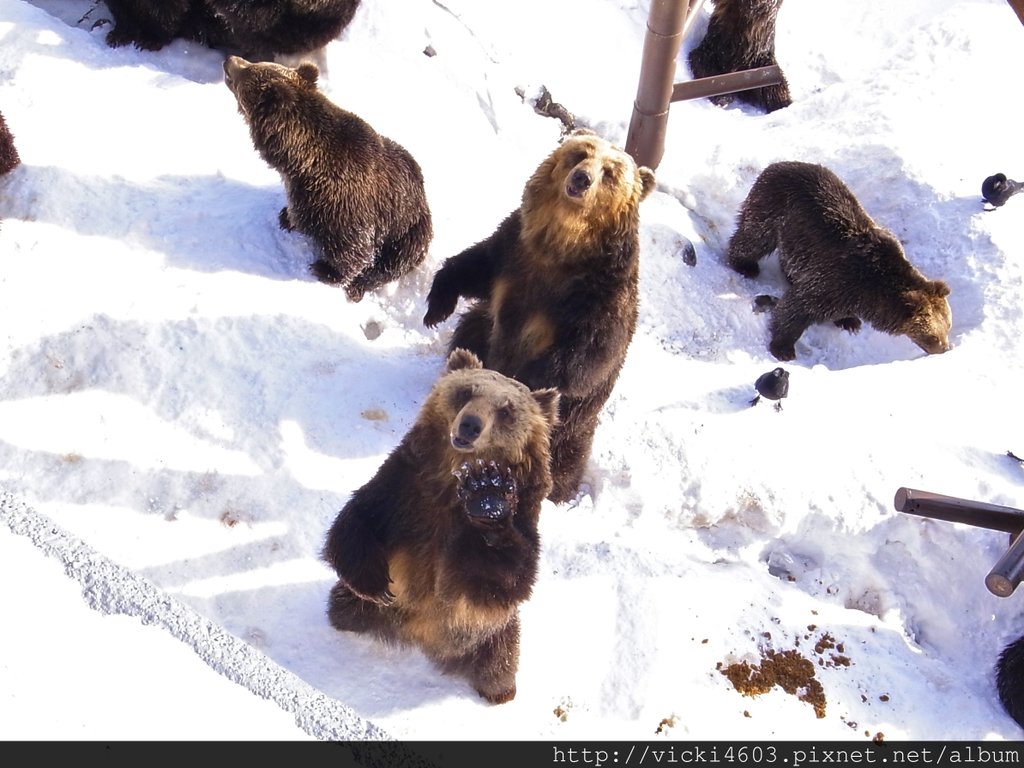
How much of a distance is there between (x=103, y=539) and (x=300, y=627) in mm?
1023

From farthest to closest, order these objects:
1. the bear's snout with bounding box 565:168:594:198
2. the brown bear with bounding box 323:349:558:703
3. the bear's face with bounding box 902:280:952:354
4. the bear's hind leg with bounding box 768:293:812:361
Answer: the bear's hind leg with bounding box 768:293:812:361 → the bear's face with bounding box 902:280:952:354 → the bear's snout with bounding box 565:168:594:198 → the brown bear with bounding box 323:349:558:703

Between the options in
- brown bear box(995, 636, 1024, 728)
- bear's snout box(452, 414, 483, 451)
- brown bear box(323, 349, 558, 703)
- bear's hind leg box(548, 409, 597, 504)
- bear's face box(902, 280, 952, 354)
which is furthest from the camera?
bear's face box(902, 280, 952, 354)

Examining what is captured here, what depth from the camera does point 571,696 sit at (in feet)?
Answer: 14.1

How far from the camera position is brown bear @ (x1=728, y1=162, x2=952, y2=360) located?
266 inches

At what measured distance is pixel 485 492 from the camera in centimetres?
341

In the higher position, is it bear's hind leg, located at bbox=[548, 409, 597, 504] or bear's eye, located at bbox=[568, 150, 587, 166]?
bear's eye, located at bbox=[568, 150, 587, 166]

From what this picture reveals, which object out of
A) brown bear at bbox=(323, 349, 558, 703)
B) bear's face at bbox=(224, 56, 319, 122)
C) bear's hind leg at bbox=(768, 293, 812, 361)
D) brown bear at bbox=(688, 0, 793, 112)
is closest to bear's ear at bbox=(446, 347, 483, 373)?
brown bear at bbox=(323, 349, 558, 703)

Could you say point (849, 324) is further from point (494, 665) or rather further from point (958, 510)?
point (494, 665)

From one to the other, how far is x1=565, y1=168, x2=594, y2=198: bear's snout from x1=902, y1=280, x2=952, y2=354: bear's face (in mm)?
3499

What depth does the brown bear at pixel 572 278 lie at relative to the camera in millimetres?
4590

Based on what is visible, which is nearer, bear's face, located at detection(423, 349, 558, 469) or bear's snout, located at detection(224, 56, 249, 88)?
bear's face, located at detection(423, 349, 558, 469)

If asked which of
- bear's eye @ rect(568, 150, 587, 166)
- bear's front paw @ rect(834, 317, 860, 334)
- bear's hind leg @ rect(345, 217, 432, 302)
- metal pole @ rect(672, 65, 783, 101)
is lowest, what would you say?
bear's front paw @ rect(834, 317, 860, 334)

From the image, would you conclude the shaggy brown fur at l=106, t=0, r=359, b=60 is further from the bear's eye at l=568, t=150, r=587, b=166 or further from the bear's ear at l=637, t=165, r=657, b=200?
the bear's ear at l=637, t=165, r=657, b=200

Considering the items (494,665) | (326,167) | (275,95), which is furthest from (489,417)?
(275,95)
